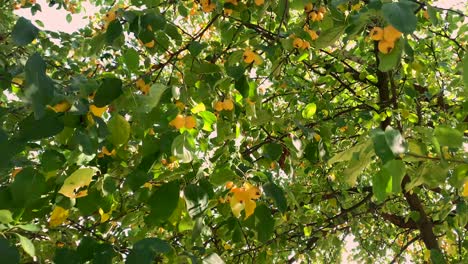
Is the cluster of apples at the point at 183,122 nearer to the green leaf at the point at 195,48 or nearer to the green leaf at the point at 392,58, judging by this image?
the green leaf at the point at 195,48

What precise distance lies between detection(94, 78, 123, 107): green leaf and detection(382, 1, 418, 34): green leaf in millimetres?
666

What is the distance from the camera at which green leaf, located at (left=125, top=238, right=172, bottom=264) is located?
36.9 inches

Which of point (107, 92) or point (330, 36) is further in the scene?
point (330, 36)

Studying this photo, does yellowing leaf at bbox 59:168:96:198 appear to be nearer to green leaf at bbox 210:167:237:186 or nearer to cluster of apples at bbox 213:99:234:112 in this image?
green leaf at bbox 210:167:237:186

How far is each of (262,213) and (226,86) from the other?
52 cm

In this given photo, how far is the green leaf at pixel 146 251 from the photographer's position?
94cm

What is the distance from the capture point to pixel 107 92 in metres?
1.15

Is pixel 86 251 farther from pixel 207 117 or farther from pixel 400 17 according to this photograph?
pixel 400 17

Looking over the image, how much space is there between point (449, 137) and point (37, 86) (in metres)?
0.89

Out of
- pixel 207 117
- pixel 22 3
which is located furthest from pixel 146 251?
pixel 22 3

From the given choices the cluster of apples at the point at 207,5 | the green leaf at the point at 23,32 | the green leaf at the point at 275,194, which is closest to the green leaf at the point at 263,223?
the green leaf at the point at 275,194

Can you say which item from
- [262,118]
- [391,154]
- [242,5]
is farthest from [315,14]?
[391,154]

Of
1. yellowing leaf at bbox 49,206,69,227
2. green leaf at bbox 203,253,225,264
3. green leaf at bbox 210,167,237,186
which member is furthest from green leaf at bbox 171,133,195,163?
yellowing leaf at bbox 49,206,69,227

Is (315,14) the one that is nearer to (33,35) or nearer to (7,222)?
(33,35)
